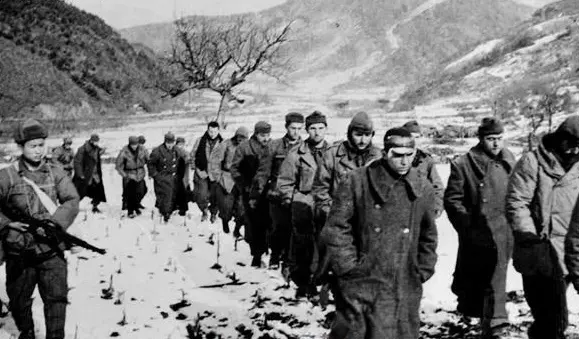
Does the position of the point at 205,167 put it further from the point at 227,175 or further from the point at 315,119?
the point at 315,119

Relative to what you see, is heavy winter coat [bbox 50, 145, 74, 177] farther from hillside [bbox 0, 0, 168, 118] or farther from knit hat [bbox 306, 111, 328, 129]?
hillside [bbox 0, 0, 168, 118]

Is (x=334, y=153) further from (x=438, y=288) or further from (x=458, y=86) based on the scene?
(x=458, y=86)

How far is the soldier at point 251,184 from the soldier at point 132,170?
166 inches

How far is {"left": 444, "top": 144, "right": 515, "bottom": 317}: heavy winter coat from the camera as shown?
4.97 m

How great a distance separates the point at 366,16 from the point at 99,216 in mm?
A: 103384

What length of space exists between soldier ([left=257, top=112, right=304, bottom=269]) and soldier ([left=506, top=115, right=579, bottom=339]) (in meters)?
2.70

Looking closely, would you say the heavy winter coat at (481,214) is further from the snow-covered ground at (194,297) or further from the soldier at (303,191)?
the soldier at (303,191)

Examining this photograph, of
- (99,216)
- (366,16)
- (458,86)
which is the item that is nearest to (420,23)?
(366,16)

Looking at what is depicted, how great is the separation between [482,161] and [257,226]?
3369 mm

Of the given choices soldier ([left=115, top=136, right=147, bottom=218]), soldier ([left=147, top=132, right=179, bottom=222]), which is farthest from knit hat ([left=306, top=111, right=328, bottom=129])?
soldier ([left=115, top=136, right=147, bottom=218])

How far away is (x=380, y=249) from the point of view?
3463mm

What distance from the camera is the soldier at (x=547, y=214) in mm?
4066

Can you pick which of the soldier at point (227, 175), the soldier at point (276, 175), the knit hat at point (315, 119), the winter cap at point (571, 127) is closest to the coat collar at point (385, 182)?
the winter cap at point (571, 127)

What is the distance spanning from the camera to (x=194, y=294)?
656 cm
